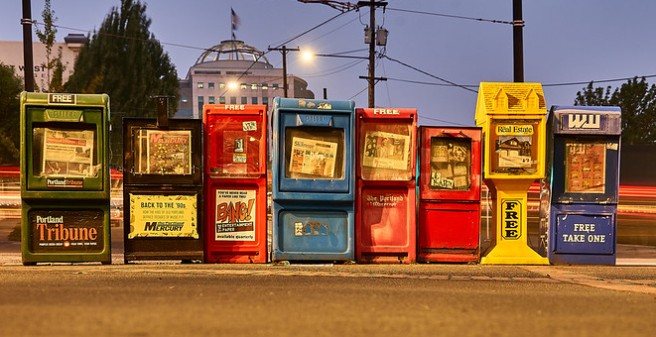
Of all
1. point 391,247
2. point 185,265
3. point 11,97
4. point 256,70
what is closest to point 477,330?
point 391,247

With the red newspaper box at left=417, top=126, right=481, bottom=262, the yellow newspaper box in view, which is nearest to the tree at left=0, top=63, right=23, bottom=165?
the red newspaper box at left=417, top=126, right=481, bottom=262

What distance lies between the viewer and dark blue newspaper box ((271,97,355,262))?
786cm

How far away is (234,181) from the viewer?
7.92 metres

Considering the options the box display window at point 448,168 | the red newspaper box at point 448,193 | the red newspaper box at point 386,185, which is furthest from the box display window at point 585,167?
the red newspaper box at point 386,185

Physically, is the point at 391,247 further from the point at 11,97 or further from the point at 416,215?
the point at 11,97

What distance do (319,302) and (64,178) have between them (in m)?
4.01

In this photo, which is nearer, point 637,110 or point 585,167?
point 585,167

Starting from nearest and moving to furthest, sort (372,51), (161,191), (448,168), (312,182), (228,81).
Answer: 1. (161,191)
2. (312,182)
3. (448,168)
4. (372,51)
5. (228,81)

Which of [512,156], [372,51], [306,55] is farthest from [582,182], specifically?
[306,55]

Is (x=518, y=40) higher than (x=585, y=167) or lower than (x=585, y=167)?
higher

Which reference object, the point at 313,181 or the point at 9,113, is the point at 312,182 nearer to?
the point at 313,181

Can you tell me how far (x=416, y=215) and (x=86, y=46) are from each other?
4716 cm

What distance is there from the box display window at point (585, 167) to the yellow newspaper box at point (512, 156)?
40 centimetres

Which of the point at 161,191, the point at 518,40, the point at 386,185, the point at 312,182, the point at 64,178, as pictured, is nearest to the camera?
the point at 64,178
